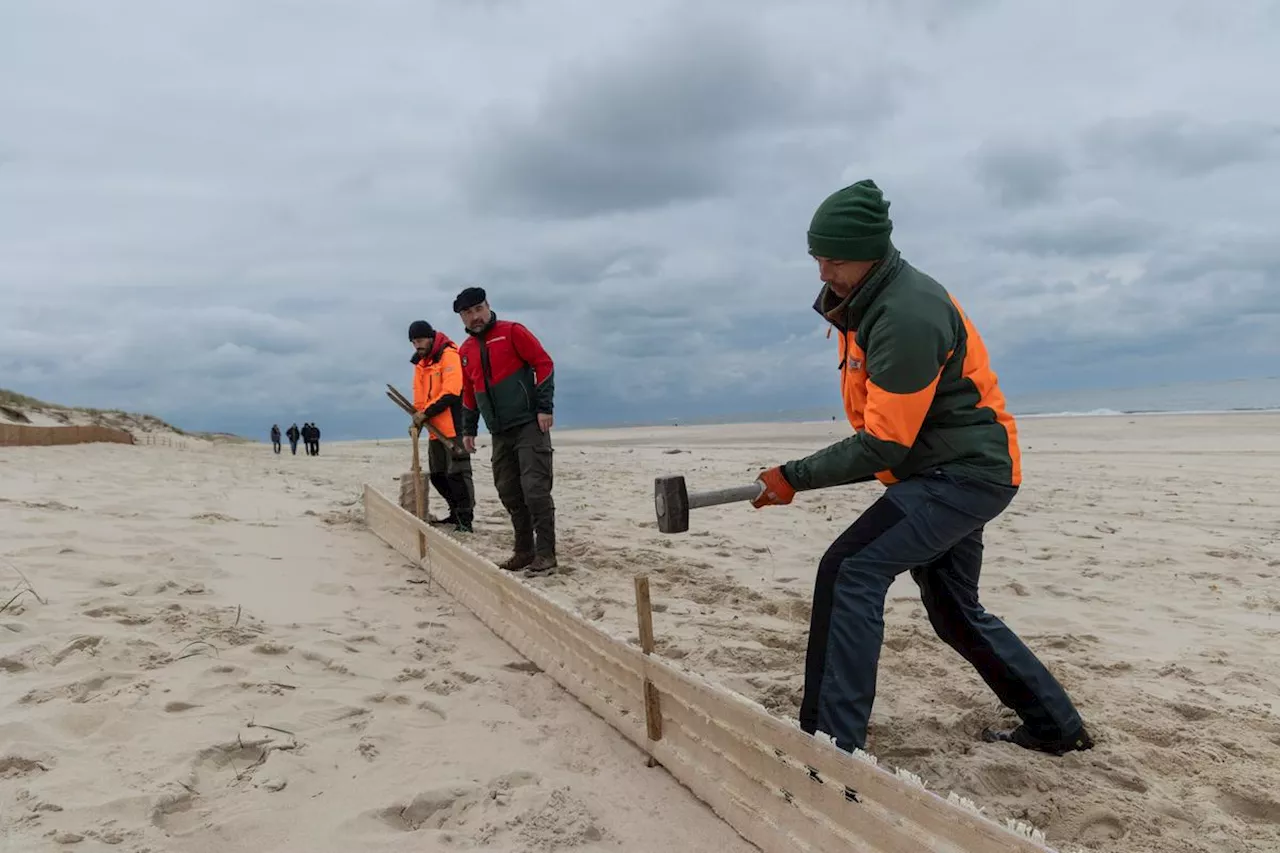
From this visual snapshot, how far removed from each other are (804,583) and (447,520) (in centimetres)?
393

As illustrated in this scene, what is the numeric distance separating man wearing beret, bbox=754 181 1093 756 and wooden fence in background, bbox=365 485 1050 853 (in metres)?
0.29

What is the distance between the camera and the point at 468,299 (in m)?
5.85

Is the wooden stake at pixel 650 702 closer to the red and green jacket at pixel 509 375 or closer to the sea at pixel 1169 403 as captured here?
the red and green jacket at pixel 509 375

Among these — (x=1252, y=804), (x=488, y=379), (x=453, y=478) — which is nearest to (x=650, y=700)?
(x=1252, y=804)

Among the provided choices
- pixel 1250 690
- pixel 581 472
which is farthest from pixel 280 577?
pixel 581 472

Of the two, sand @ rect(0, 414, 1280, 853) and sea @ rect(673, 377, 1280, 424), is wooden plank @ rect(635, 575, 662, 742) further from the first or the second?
sea @ rect(673, 377, 1280, 424)

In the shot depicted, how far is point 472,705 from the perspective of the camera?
132 inches

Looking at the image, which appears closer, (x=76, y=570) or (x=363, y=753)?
(x=363, y=753)

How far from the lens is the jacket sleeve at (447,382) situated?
743cm

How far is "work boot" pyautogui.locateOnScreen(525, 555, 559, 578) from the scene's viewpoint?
573 cm

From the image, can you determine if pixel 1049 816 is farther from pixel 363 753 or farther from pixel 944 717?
pixel 363 753

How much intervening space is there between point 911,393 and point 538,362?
3.83m

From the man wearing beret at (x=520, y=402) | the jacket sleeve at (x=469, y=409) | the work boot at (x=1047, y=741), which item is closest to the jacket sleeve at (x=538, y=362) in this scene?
the man wearing beret at (x=520, y=402)

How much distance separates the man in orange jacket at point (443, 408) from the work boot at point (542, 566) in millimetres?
1968
